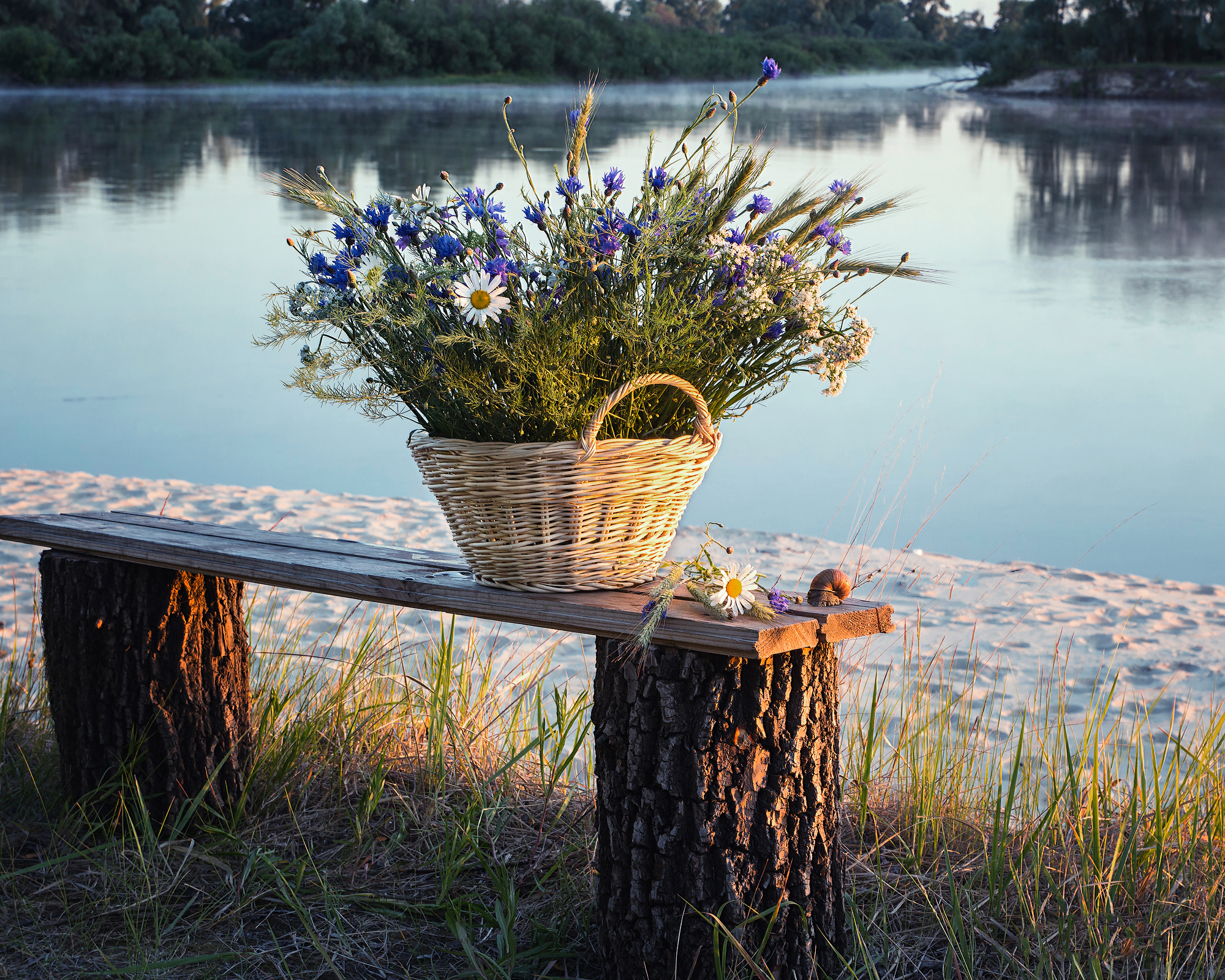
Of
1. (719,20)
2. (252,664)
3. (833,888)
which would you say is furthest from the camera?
(719,20)

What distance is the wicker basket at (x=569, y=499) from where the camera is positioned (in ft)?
5.07

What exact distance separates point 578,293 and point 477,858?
117 cm

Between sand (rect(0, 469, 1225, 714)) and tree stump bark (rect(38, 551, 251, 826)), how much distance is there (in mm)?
566

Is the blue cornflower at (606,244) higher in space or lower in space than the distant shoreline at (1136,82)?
lower

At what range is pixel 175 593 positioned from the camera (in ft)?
7.28

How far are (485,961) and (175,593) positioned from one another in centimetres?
92

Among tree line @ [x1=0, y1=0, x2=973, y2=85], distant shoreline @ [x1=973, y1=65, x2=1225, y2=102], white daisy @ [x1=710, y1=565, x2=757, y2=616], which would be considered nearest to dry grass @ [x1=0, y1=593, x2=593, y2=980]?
white daisy @ [x1=710, y1=565, x2=757, y2=616]

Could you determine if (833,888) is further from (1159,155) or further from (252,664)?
(1159,155)

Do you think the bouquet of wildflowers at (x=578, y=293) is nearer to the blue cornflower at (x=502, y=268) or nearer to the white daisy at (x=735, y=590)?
the blue cornflower at (x=502, y=268)

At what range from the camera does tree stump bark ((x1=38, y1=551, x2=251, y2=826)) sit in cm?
222

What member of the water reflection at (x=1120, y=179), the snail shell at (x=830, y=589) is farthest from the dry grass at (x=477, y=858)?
the water reflection at (x=1120, y=179)

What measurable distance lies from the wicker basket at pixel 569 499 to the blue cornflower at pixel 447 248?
0.25 m

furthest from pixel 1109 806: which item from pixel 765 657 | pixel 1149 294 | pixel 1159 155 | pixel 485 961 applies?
pixel 1159 155

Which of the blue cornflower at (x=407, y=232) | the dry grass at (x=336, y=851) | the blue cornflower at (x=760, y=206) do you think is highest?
the blue cornflower at (x=760, y=206)
